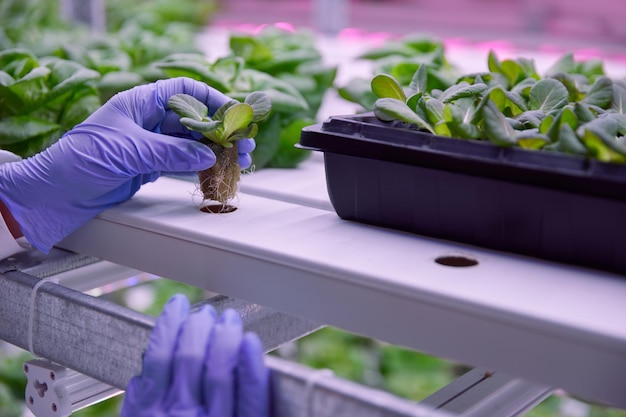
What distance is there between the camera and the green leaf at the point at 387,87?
972 millimetres

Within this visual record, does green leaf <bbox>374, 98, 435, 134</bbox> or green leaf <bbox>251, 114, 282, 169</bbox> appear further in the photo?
green leaf <bbox>251, 114, 282, 169</bbox>

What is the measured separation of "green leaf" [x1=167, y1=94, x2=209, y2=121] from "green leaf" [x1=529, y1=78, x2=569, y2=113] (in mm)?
434

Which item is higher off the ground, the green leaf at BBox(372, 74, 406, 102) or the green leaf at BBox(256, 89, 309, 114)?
the green leaf at BBox(372, 74, 406, 102)

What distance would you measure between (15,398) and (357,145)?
1987 millimetres

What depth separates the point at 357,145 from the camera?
921 mm

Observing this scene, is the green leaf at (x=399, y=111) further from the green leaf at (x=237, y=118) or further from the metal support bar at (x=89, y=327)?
the metal support bar at (x=89, y=327)

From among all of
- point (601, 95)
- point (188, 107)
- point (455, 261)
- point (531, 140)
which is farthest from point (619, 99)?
point (188, 107)

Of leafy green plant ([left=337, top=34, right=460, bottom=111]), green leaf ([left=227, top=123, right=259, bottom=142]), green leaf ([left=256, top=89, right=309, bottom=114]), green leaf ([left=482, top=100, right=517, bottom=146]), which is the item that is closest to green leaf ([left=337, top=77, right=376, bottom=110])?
leafy green plant ([left=337, top=34, right=460, bottom=111])

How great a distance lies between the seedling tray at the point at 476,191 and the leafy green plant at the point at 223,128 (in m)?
0.08

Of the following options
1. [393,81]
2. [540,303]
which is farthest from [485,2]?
[540,303]

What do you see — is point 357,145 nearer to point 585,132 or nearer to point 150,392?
point 585,132

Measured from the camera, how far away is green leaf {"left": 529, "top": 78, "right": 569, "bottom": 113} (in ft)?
3.30

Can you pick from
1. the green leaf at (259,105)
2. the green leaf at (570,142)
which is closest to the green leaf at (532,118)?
the green leaf at (570,142)

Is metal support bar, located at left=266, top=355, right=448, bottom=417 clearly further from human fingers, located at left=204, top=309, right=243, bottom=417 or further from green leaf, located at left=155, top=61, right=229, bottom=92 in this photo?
green leaf, located at left=155, top=61, right=229, bottom=92
